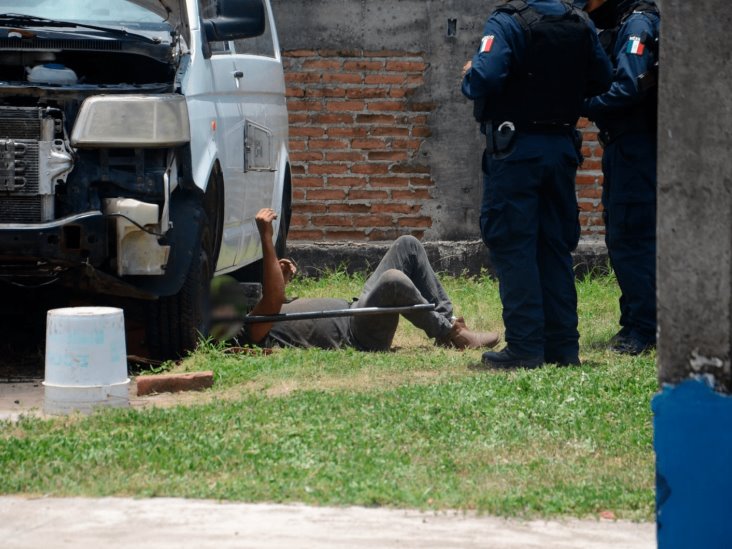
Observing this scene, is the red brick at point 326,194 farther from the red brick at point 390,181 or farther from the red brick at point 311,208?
the red brick at point 390,181

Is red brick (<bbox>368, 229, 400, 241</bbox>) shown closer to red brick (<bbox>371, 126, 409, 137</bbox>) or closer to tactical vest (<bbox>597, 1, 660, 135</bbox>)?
red brick (<bbox>371, 126, 409, 137</bbox>)

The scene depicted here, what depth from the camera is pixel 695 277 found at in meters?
2.93

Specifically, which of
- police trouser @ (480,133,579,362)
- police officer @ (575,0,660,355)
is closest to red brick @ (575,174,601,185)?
police officer @ (575,0,660,355)

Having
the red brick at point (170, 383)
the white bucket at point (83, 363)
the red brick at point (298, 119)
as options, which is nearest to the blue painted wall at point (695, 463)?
the white bucket at point (83, 363)

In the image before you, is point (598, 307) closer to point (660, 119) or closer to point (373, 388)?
point (373, 388)

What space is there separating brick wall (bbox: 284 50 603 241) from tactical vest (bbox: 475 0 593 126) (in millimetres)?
3650

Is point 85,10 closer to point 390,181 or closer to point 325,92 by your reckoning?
point 325,92

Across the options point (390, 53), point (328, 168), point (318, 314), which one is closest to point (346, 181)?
point (328, 168)

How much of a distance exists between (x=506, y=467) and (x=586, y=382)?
152cm

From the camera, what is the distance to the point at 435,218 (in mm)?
10391

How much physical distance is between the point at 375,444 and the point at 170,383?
1.55 metres

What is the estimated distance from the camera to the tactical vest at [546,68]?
6539 millimetres

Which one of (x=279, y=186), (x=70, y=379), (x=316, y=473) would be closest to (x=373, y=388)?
(x=70, y=379)

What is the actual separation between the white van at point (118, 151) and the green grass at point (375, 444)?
61 cm
